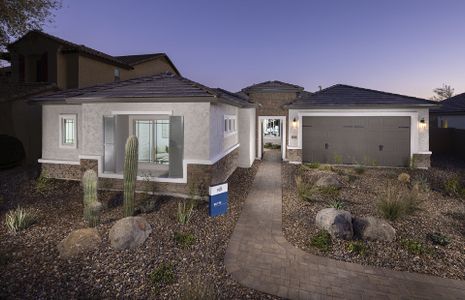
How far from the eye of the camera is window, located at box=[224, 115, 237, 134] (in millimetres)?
11227

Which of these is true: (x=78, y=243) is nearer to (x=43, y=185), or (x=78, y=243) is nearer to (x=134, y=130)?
(x=43, y=185)

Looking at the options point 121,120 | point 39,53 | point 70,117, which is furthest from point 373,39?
point 39,53

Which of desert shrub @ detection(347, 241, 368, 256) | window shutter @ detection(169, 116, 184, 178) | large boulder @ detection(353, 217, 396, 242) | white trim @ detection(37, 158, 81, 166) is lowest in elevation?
desert shrub @ detection(347, 241, 368, 256)

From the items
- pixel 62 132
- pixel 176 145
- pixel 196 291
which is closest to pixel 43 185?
pixel 62 132

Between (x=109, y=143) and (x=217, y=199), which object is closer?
(x=217, y=199)

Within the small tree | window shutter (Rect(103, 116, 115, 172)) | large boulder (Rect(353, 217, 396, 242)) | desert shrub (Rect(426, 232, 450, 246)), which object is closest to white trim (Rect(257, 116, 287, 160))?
window shutter (Rect(103, 116, 115, 172))

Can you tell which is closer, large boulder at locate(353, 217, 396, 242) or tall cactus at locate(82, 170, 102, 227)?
large boulder at locate(353, 217, 396, 242)

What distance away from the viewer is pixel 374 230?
5.86 metres

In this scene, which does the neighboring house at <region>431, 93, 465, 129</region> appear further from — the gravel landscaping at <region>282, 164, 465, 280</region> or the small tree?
the small tree

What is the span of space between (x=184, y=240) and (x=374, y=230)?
167 inches

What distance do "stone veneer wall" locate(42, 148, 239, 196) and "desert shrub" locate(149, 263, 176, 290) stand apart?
410 centimetres

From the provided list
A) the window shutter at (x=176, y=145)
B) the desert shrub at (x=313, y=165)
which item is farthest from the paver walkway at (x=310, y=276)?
the desert shrub at (x=313, y=165)

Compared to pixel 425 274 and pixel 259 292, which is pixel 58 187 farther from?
pixel 425 274

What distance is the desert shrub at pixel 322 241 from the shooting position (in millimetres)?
5547
